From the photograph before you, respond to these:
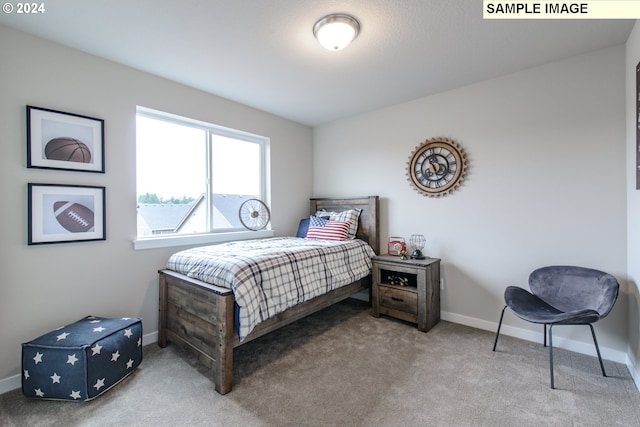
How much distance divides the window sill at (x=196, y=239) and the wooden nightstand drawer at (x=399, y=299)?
1.61 m

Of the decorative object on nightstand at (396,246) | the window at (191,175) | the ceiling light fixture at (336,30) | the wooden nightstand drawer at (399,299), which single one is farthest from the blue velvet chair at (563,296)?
the window at (191,175)

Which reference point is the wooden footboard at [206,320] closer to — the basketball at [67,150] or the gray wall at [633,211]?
the basketball at [67,150]

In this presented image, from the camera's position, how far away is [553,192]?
2.37 meters

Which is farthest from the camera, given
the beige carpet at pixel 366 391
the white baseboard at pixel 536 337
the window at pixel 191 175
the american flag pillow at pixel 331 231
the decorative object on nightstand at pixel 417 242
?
the american flag pillow at pixel 331 231

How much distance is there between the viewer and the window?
2.65 meters

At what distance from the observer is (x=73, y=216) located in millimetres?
2104

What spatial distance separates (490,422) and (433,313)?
4.28ft

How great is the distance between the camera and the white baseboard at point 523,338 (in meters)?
1.85

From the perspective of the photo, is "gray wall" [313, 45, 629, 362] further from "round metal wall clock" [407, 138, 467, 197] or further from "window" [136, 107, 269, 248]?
"window" [136, 107, 269, 248]

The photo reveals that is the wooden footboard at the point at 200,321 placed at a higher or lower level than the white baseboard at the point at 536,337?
higher

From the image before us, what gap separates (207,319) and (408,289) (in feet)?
6.21

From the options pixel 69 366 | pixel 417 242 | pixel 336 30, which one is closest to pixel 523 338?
pixel 417 242

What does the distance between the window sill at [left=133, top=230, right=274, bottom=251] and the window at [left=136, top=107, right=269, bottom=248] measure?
0.8 inches

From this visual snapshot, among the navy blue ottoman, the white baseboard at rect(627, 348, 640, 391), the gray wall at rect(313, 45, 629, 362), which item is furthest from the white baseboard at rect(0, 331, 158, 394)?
the white baseboard at rect(627, 348, 640, 391)
